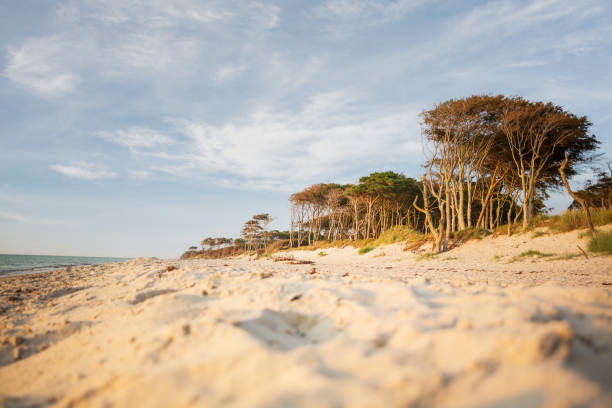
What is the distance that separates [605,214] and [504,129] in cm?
722

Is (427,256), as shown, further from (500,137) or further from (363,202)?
(363,202)

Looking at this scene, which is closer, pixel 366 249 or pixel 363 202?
Answer: pixel 366 249

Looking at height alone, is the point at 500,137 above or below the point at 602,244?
above

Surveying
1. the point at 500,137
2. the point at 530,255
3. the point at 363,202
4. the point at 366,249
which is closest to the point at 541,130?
the point at 500,137

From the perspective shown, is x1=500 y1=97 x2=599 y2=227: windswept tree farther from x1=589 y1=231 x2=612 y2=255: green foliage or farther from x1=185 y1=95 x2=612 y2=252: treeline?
x1=589 y1=231 x2=612 y2=255: green foliage

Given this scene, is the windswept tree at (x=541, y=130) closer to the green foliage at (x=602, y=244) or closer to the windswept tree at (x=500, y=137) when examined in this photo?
the windswept tree at (x=500, y=137)

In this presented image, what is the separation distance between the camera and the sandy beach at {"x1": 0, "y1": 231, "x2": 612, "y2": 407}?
970 mm

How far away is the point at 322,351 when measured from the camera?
4.36 feet

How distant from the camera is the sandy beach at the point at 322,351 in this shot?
0.97 metres

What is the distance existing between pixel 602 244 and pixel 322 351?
30.8ft

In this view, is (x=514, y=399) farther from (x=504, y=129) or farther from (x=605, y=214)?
(x=504, y=129)

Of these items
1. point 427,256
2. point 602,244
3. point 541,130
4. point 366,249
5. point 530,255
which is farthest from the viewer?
point 366,249

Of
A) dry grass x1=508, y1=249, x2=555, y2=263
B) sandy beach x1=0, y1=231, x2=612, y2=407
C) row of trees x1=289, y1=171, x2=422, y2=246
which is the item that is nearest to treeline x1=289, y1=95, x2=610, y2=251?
dry grass x1=508, y1=249, x2=555, y2=263

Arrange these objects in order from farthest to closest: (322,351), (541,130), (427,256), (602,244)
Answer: (541,130) < (427,256) < (602,244) < (322,351)
